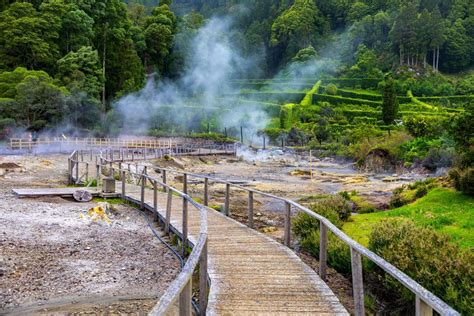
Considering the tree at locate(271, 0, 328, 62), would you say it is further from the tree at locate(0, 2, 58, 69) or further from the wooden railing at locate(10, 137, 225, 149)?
the wooden railing at locate(10, 137, 225, 149)

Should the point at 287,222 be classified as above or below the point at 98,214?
above

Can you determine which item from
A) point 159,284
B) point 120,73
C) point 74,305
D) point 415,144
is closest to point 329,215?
point 159,284

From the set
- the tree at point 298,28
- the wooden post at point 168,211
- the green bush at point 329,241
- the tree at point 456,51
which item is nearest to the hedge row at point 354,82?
the tree at point 456,51

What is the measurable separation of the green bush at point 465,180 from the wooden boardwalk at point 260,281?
7.01 metres

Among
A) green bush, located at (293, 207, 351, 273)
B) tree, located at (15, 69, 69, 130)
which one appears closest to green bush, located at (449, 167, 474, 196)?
green bush, located at (293, 207, 351, 273)

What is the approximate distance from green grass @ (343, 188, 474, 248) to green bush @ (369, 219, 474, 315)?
166cm

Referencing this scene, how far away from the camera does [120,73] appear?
202 feet

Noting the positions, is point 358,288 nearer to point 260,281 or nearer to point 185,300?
point 260,281

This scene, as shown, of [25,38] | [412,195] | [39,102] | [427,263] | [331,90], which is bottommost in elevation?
[412,195]

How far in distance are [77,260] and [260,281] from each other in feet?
14.2

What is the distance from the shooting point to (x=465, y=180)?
12.8 meters

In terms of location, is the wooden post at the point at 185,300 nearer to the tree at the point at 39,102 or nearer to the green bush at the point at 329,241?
the green bush at the point at 329,241

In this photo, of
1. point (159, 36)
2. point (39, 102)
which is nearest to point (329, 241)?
point (39, 102)

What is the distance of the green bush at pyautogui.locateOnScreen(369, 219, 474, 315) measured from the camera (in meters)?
5.48
